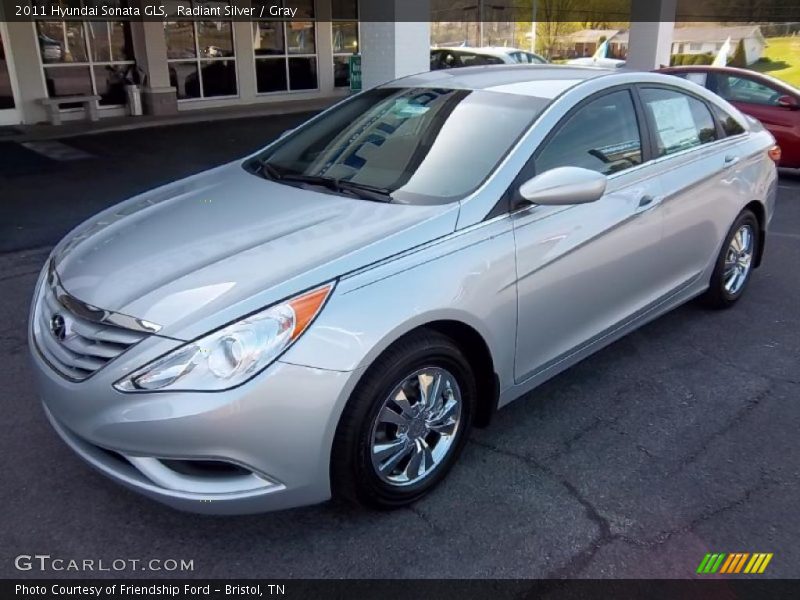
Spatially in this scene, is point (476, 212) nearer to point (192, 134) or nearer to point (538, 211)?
point (538, 211)

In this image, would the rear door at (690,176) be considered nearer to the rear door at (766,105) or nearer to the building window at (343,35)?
the rear door at (766,105)

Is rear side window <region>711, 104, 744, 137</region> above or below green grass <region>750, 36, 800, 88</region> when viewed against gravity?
above

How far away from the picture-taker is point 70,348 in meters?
2.58

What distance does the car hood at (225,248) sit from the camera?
246cm

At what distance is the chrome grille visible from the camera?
246cm

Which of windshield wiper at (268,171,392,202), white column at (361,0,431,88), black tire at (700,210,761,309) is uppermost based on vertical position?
white column at (361,0,431,88)

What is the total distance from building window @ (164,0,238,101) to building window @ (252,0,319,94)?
0.73 m

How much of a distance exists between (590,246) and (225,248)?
1710 millimetres

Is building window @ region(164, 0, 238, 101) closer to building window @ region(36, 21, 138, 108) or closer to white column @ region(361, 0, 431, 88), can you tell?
building window @ region(36, 21, 138, 108)

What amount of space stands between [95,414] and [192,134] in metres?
10.7

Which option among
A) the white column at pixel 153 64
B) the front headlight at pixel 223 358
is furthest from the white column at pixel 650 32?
the front headlight at pixel 223 358

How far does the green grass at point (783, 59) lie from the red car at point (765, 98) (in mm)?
16842

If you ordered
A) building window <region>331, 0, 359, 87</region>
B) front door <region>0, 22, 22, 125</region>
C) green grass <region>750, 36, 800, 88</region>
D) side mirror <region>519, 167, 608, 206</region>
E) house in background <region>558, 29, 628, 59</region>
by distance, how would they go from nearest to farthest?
1. side mirror <region>519, 167, 608, 206</region>
2. front door <region>0, 22, 22, 125</region>
3. building window <region>331, 0, 359, 87</region>
4. green grass <region>750, 36, 800, 88</region>
5. house in background <region>558, 29, 628, 59</region>
